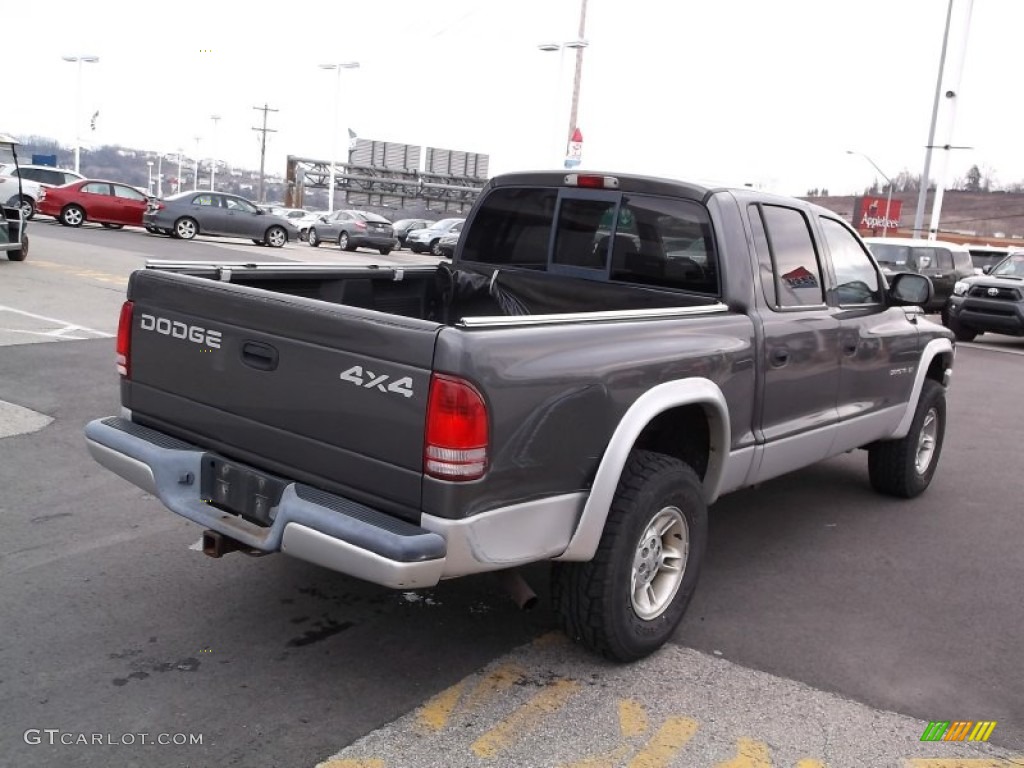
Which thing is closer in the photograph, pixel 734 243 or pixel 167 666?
pixel 167 666

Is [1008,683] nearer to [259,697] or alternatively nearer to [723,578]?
[723,578]

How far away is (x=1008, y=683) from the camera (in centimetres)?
402

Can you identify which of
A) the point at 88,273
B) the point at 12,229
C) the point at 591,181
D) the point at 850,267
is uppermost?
the point at 591,181

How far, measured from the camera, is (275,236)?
97.0 ft

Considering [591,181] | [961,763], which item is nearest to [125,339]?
[591,181]

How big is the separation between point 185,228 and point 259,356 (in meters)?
25.9

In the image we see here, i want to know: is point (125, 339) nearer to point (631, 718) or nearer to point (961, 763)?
point (631, 718)

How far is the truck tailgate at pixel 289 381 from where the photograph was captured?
127 inches

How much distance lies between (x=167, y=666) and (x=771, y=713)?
228 centimetres

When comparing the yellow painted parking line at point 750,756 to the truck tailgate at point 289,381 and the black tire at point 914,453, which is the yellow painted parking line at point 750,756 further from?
the black tire at point 914,453

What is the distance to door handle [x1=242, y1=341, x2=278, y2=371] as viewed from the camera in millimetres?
3561

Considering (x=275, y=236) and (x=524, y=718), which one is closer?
(x=524, y=718)

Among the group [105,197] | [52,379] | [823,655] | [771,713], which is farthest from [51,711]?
[105,197]

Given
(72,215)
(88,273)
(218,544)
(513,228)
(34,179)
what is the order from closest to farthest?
(218,544)
(513,228)
(88,273)
(72,215)
(34,179)
